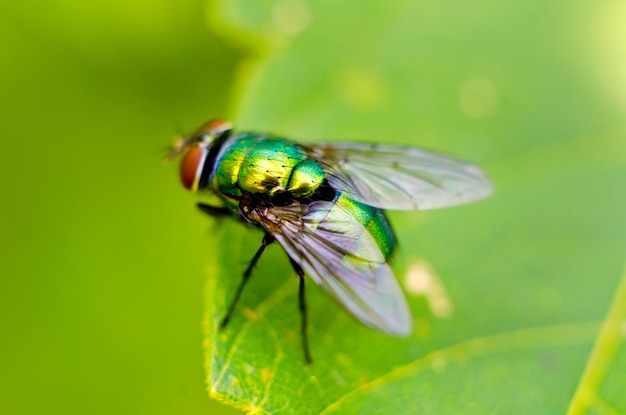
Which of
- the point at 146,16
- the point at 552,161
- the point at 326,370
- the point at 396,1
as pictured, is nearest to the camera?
the point at 326,370

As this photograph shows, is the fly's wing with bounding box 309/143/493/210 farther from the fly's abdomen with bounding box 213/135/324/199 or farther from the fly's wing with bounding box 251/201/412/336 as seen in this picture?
the fly's wing with bounding box 251/201/412/336

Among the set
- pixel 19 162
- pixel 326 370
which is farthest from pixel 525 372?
pixel 19 162

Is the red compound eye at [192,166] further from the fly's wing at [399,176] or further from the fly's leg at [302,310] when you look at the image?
the fly's leg at [302,310]

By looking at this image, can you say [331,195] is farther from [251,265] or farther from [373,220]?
[251,265]

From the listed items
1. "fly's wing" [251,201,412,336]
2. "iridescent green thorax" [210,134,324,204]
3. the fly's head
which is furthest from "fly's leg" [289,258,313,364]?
the fly's head

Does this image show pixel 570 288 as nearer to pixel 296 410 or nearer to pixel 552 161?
pixel 552 161

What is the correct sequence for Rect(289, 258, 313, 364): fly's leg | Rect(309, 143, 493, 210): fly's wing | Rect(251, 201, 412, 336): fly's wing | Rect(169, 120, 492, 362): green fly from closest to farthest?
Rect(251, 201, 412, 336): fly's wing, Rect(169, 120, 492, 362): green fly, Rect(289, 258, 313, 364): fly's leg, Rect(309, 143, 493, 210): fly's wing
